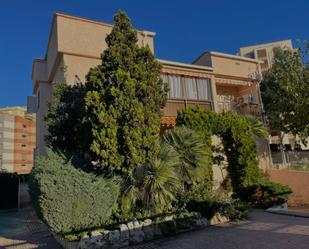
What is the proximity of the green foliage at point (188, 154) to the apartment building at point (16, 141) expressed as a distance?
93.9 m

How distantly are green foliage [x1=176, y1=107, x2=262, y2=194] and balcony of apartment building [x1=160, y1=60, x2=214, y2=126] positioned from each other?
332 centimetres

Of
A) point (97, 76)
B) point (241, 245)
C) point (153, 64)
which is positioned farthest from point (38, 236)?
point (153, 64)

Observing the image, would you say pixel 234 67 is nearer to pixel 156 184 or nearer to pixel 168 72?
pixel 168 72

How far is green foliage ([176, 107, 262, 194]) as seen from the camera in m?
20.4

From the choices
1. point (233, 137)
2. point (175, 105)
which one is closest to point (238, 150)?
point (233, 137)

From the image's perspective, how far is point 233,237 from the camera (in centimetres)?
1220

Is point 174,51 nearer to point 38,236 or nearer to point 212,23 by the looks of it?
point 212,23

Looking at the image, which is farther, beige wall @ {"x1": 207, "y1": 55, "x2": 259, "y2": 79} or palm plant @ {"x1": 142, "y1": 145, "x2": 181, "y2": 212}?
beige wall @ {"x1": 207, "y1": 55, "x2": 259, "y2": 79}

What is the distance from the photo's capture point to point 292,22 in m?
32.6

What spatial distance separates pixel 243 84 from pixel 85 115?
73.4 ft

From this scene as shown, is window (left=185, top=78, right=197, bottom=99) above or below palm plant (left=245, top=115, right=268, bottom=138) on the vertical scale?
above

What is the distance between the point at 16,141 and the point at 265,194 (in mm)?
108831

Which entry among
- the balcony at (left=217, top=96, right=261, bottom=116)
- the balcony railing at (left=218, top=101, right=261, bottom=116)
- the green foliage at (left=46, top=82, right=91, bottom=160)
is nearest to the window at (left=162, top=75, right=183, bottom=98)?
the balcony at (left=217, top=96, right=261, bottom=116)

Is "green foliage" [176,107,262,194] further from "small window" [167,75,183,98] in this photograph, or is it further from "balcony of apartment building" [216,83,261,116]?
"balcony of apartment building" [216,83,261,116]
